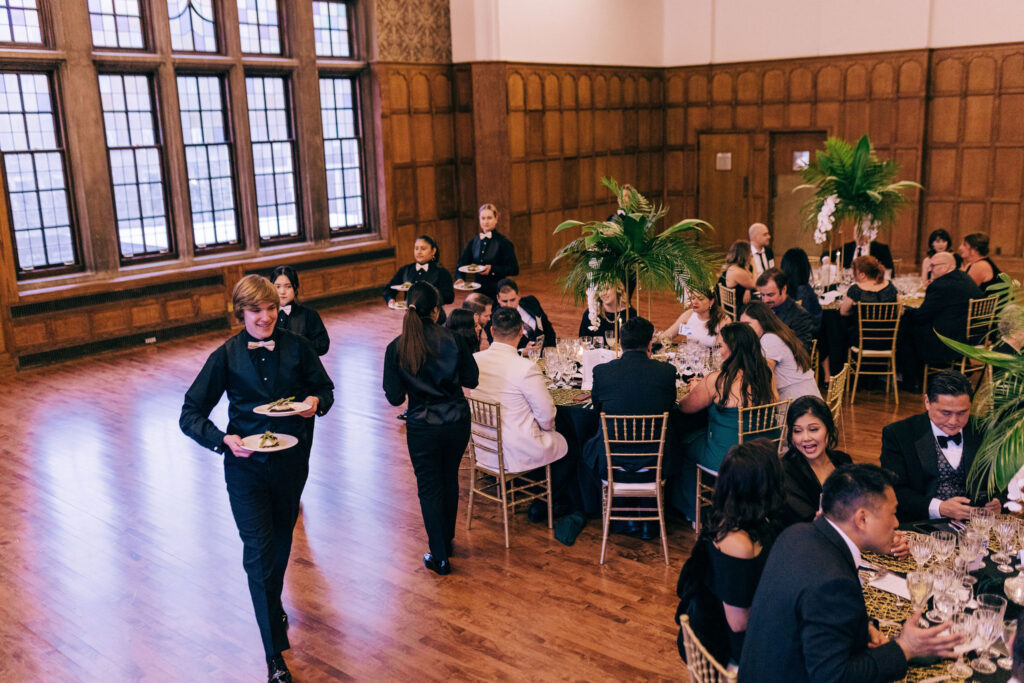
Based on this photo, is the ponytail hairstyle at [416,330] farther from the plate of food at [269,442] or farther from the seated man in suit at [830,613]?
the seated man in suit at [830,613]

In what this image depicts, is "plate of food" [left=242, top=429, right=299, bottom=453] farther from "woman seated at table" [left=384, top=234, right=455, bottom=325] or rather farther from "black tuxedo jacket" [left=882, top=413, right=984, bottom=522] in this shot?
"woman seated at table" [left=384, top=234, right=455, bottom=325]

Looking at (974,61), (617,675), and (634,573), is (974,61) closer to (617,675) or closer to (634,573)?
(634,573)

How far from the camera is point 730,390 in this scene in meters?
5.06

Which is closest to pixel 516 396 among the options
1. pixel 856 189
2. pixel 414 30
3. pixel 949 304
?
pixel 949 304

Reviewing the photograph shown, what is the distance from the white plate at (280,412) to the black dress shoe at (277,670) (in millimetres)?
1158

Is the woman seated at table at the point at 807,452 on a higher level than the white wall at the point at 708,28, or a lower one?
lower

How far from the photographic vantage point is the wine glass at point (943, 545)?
322cm

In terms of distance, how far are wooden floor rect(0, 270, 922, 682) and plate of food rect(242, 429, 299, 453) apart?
3.96 feet

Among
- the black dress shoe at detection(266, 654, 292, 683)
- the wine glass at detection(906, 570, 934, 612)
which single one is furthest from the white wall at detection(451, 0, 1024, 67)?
the wine glass at detection(906, 570, 934, 612)

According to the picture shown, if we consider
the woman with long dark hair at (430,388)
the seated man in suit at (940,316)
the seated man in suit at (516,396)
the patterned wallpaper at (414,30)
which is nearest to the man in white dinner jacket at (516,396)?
the seated man in suit at (516,396)

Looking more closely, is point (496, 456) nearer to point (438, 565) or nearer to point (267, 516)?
point (438, 565)

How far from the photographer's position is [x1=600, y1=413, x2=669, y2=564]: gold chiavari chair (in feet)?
16.8

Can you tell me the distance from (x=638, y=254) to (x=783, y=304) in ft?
6.26

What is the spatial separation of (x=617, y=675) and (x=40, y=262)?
9322 mm
